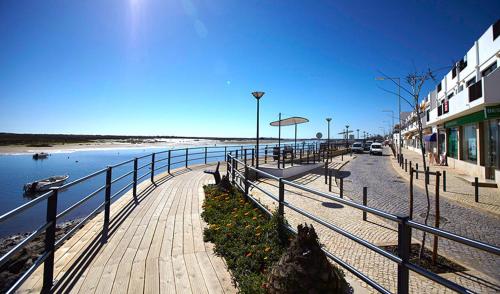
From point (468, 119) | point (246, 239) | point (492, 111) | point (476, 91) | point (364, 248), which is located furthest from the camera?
point (468, 119)

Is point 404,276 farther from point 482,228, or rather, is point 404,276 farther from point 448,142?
point 448,142

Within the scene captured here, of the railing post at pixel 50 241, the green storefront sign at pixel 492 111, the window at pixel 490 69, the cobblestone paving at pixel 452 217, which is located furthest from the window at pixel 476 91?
the railing post at pixel 50 241

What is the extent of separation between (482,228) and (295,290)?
757cm

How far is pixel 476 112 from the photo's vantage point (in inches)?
635

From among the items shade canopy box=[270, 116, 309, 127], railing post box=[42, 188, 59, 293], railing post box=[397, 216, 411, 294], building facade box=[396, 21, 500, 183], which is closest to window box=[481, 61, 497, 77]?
building facade box=[396, 21, 500, 183]

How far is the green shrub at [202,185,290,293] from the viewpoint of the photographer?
326cm

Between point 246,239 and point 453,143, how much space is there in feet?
79.6

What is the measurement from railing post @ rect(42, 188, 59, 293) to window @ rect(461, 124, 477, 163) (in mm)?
21462

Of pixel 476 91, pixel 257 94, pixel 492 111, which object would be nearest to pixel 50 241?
pixel 257 94

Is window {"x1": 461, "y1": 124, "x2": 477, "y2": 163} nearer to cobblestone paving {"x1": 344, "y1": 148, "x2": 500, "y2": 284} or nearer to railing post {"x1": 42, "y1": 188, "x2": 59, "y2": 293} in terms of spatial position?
cobblestone paving {"x1": 344, "y1": 148, "x2": 500, "y2": 284}

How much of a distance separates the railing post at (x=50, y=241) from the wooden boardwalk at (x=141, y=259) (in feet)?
0.38

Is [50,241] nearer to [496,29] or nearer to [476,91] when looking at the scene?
[476,91]

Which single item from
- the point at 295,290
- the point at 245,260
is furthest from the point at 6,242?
the point at 295,290

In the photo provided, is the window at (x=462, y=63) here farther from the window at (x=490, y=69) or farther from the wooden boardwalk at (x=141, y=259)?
the wooden boardwalk at (x=141, y=259)
